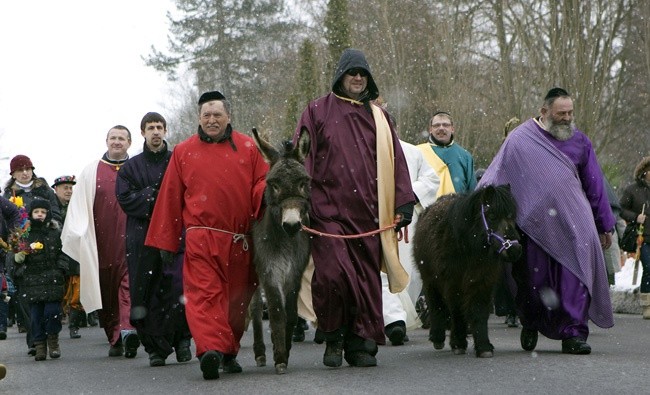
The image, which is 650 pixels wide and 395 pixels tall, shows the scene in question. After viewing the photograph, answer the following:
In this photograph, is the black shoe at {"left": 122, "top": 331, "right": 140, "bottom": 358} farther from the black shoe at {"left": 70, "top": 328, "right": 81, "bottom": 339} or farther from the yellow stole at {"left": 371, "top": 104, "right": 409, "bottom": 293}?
the black shoe at {"left": 70, "top": 328, "right": 81, "bottom": 339}

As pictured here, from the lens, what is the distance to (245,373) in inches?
400

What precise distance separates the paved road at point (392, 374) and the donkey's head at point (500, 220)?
81 cm

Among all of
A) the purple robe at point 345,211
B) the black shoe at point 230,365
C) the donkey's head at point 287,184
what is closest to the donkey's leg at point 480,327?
the purple robe at point 345,211

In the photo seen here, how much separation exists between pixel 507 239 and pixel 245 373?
87.2 inches

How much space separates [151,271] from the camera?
38.8 feet

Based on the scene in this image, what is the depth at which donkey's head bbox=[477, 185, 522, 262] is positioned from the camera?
10.6 meters

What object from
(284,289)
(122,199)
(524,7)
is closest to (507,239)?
(284,289)

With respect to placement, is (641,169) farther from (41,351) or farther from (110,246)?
(41,351)

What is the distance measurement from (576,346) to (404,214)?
1666mm

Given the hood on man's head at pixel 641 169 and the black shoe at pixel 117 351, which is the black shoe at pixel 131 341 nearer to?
the black shoe at pixel 117 351

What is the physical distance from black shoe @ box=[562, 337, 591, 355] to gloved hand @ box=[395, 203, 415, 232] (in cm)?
156

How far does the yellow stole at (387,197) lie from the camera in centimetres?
1069

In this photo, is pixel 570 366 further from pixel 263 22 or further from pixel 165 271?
pixel 263 22

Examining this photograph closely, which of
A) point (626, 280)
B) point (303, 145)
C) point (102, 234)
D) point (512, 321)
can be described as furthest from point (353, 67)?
point (626, 280)
